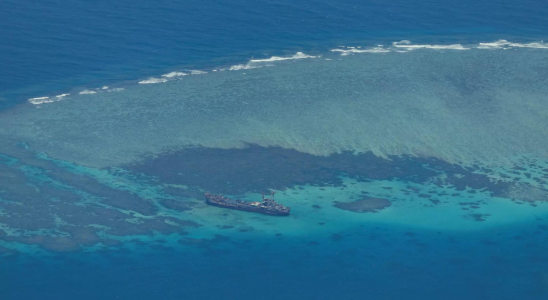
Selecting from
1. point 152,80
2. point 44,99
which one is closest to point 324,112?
point 152,80

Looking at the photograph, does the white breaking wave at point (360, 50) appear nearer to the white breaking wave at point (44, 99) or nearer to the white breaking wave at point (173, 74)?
the white breaking wave at point (173, 74)

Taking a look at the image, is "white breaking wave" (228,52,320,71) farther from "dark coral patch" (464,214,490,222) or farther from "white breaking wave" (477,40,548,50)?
"dark coral patch" (464,214,490,222)

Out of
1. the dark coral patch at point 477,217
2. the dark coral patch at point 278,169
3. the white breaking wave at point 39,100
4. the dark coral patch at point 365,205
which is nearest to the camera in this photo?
the dark coral patch at point 477,217

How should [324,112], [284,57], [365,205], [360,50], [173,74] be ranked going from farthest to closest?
[360,50] → [284,57] → [173,74] → [324,112] → [365,205]

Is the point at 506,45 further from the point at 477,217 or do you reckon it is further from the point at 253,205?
the point at 253,205

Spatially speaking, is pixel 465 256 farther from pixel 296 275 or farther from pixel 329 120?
pixel 329 120

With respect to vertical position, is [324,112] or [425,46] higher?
[425,46]

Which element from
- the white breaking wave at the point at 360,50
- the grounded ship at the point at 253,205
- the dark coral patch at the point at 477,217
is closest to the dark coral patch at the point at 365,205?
the grounded ship at the point at 253,205
